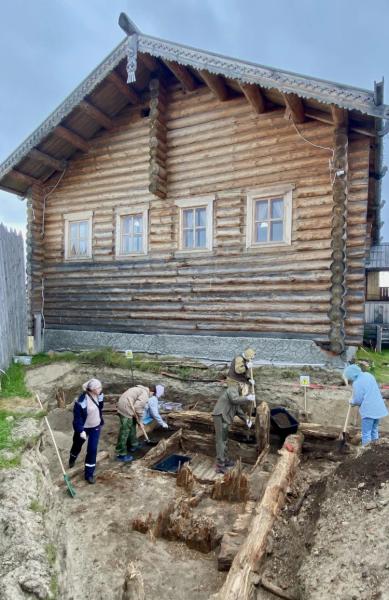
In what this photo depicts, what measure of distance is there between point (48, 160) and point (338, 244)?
8.92 metres

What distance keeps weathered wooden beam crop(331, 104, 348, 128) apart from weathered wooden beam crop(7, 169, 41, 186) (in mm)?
9210

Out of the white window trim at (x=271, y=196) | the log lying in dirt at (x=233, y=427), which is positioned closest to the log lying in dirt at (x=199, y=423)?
the log lying in dirt at (x=233, y=427)

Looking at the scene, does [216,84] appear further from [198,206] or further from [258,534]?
[258,534]

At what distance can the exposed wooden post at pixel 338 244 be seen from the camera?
8797 mm

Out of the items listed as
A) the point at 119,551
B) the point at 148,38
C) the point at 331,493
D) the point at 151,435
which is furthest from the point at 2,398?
the point at 148,38

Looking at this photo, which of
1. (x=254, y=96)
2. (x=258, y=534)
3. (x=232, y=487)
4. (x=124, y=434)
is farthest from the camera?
(x=254, y=96)

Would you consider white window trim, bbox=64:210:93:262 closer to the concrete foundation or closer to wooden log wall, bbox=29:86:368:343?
wooden log wall, bbox=29:86:368:343

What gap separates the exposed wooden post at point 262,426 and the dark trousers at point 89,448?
2930 millimetres

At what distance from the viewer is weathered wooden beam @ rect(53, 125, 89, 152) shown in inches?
451

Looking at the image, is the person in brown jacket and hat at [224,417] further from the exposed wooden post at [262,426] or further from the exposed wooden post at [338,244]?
the exposed wooden post at [338,244]

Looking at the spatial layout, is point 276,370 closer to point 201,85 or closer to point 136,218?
point 136,218

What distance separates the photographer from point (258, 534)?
4.45m

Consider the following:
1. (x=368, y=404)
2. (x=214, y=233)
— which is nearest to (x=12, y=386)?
(x=368, y=404)

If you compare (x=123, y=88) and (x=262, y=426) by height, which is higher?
(x=123, y=88)
